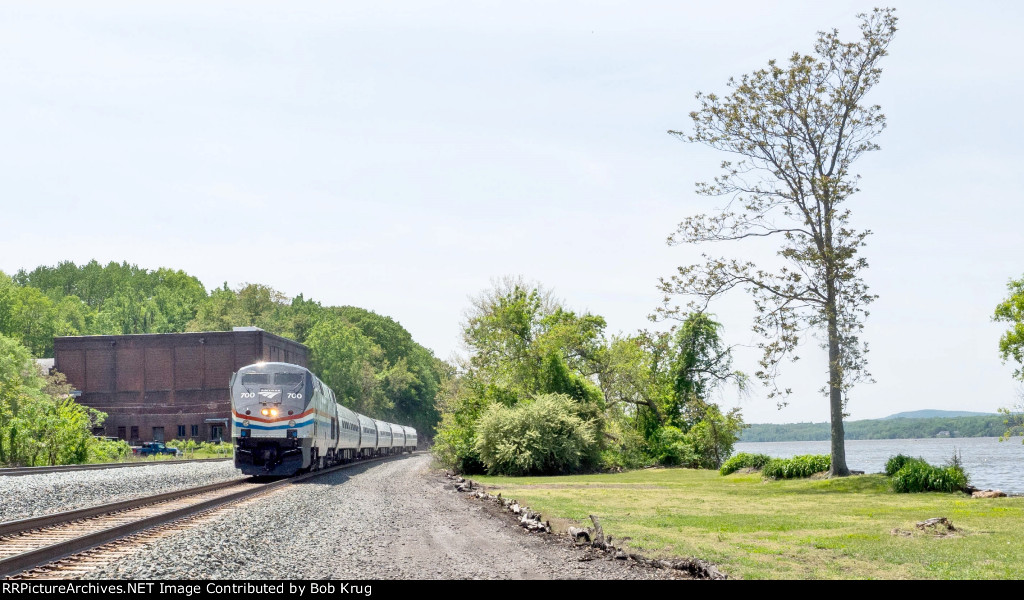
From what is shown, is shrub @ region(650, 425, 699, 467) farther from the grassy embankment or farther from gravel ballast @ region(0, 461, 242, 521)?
gravel ballast @ region(0, 461, 242, 521)

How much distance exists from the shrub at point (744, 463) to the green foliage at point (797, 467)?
2.27 metres

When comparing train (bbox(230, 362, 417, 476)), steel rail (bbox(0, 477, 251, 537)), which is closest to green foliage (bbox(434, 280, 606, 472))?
train (bbox(230, 362, 417, 476))

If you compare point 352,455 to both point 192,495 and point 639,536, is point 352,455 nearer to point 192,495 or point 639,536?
point 192,495

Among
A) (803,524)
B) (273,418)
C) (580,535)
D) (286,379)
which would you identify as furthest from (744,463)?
(580,535)

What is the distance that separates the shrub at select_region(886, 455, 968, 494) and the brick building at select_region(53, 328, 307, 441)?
66.6 m

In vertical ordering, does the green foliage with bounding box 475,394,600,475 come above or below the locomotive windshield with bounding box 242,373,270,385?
below

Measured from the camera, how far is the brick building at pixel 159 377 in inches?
3108

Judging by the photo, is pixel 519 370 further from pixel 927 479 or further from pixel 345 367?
pixel 345 367

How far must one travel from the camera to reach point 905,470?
76.2 feet

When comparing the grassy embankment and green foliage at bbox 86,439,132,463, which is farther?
green foliage at bbox 86,439,132,463

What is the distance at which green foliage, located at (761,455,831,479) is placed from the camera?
2898 cm

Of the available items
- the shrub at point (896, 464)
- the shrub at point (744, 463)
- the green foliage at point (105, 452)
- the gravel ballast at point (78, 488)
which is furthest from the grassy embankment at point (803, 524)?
the green foliage at point (105, 452)

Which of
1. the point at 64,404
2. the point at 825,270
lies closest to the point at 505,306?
the point at 825,270

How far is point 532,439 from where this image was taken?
33.7 meters
